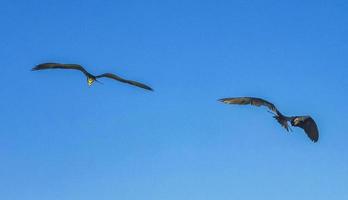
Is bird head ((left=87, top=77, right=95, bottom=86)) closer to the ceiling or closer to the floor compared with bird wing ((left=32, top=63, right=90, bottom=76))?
closer to the floor

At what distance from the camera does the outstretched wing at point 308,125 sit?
54834 millimetres

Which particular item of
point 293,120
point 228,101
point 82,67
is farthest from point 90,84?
point 293,120

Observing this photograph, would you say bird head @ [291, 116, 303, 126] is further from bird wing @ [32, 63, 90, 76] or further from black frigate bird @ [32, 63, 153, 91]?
bird wing @ [32, 63, 90, 76]

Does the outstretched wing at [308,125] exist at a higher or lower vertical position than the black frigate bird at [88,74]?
lower

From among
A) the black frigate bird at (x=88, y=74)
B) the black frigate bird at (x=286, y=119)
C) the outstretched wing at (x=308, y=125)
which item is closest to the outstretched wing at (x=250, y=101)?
the black frigate bird at (x=286, y=119)

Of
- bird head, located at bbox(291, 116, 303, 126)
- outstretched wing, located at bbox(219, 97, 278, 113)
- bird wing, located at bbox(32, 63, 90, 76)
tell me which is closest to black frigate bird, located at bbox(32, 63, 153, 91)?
bird wing, located at bbox(32, 63, 90, 76)

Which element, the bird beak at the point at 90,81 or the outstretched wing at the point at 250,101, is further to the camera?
the bird beak at the point at 90,81

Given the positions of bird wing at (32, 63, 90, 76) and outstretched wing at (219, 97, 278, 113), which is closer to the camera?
outstretched wing at (219, 97, 278, 113)

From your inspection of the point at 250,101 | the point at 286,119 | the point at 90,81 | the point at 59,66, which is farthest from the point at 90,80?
the point at 286,119

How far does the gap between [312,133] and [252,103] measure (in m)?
5.21

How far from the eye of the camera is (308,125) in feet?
182

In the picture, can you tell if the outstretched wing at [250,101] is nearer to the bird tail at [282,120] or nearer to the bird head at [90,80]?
the bird tail at [282,120]

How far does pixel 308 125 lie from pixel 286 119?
2506mm

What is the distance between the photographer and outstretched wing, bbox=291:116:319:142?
54834 mm
